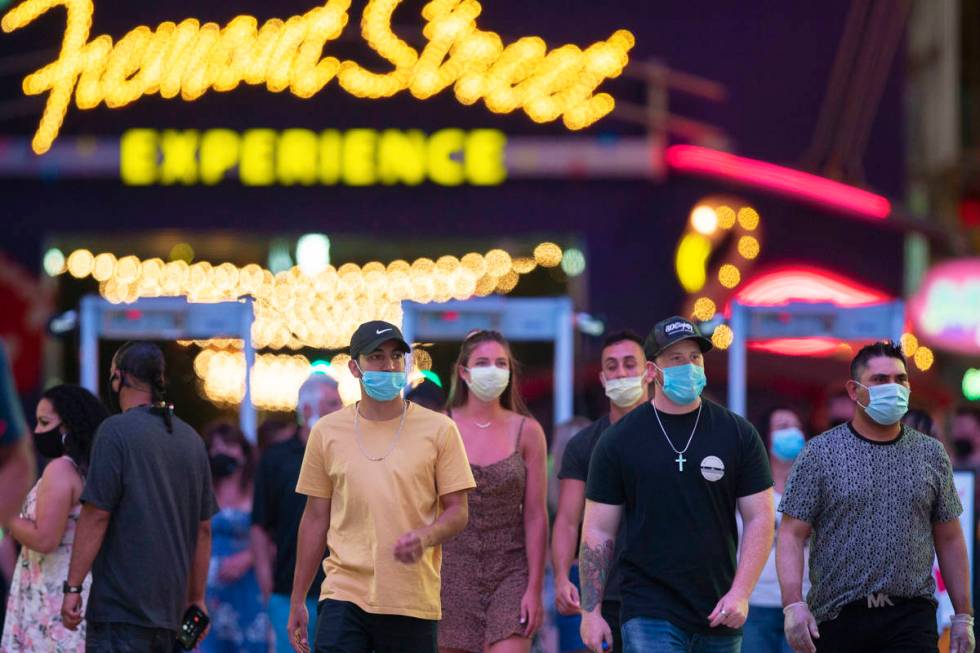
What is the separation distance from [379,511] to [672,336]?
143 centimetres

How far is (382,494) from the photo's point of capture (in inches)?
280

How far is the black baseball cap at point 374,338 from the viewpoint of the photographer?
7262mm

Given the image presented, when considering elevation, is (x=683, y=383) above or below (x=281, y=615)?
Answer: above

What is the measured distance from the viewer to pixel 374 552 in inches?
279

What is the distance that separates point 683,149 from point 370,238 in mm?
3680

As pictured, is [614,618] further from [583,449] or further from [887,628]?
[887,628]

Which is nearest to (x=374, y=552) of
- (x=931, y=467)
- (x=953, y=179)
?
(x=931, y=467)

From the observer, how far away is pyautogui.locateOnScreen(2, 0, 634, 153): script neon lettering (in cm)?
1866

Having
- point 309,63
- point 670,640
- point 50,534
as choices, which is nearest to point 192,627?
point 50,534

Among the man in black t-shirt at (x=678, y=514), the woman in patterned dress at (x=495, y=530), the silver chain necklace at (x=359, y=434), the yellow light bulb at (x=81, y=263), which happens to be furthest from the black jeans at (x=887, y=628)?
the yellow light bulb at (x=81, y=263)

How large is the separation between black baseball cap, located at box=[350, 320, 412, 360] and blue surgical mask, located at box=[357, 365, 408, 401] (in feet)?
0.36

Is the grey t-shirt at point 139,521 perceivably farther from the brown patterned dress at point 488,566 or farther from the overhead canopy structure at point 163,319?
the overhead canopy structure at point 163,319

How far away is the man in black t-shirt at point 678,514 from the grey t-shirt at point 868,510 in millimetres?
208

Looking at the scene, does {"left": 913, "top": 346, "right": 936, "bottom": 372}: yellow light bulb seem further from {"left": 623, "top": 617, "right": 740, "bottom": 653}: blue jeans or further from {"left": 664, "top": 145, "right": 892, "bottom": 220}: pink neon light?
{"left": 623, "top": 617, "right": 740, "bottom": 653}: blue jeans
